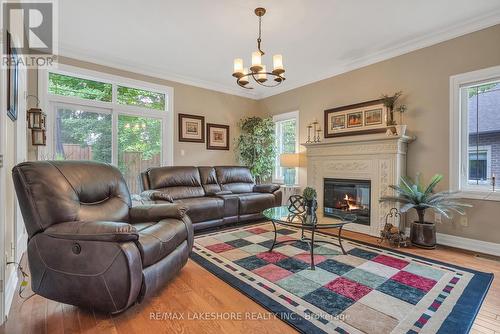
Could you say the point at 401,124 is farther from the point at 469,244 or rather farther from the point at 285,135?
the point at 285,135

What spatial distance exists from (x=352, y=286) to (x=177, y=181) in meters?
3.07

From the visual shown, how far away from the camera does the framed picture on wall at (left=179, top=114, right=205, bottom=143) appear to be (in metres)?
5.09

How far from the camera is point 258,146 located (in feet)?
18.5

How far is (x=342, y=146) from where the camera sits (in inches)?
162

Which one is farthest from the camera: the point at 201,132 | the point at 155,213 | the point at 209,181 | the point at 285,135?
the point at 285,135

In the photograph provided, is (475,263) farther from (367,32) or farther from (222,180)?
(222,180)

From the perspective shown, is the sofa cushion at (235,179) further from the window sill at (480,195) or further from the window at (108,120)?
the window sill at (480,195)

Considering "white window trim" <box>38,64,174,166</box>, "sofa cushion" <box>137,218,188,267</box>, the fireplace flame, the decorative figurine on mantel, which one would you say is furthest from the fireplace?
"white window trim" <box>38,64,174,166</box>

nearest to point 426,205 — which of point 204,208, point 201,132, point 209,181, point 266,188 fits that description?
point 266,188

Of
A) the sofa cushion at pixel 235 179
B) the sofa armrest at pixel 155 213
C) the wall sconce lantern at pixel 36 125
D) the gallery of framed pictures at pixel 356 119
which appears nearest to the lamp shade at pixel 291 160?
the gallery of framed pictures at pixel 356 119

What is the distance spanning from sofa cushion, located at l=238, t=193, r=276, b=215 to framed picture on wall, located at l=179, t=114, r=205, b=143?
5.58 feet

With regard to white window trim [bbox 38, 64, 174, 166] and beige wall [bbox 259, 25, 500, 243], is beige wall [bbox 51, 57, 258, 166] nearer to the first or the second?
white window trim [bbox 38, 64, 174, 166]

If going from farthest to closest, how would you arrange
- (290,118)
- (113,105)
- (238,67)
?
(290,118), (113,105), (238,67)

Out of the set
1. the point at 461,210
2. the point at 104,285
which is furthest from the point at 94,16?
the point at 461,210
